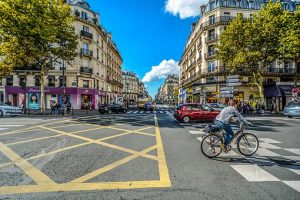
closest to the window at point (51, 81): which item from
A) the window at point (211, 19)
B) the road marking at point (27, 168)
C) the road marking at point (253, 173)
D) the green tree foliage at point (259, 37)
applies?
the green tree foliage at point (259, 37)

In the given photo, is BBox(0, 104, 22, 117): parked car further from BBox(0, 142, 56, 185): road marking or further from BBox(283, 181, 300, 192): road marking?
BBox(283, 181, 300, 192): road marking

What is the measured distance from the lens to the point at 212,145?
6043 millimetres

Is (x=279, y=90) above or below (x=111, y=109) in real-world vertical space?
above

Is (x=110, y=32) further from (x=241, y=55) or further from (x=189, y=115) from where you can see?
(x=189, y=115)

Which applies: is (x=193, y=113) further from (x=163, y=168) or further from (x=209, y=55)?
(x=209, y=55)

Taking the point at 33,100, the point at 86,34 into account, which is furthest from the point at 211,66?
the point at 33,100

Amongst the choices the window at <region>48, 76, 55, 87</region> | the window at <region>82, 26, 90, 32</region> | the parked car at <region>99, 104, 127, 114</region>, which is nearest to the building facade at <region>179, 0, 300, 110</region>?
the parked car at <region>99, 104, 127, 114</region>

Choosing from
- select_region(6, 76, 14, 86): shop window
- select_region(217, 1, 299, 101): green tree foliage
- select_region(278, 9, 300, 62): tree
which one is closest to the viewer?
select_region(278, 9, 300, 62): tree

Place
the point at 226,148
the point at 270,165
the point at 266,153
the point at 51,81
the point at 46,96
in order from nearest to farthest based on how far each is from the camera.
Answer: the point at 270,165 → the point at 226,148 → the point at 266,153 → the point at 51,81 → the point at 46,96

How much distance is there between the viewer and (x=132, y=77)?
128000mm

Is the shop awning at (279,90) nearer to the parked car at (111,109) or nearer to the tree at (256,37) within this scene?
the tree at (256,37)

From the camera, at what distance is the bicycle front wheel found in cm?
630

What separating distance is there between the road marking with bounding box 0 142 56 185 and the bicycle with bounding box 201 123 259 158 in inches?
161

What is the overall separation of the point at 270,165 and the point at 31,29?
22835mm
